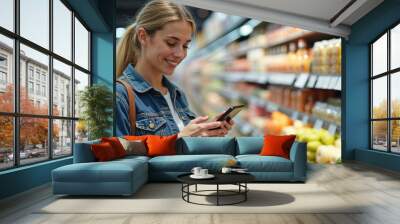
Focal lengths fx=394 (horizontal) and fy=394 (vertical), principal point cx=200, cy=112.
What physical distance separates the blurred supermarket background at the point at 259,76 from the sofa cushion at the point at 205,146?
6.15 ft

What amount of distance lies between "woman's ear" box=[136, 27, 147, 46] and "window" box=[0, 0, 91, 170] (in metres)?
1.24

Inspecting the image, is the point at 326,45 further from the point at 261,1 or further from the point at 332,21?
the point at 261,1

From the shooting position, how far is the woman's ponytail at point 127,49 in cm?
845

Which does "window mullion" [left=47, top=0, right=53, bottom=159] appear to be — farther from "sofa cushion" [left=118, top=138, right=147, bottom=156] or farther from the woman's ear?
the woman's ear

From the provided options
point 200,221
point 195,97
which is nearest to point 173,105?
point 195,97

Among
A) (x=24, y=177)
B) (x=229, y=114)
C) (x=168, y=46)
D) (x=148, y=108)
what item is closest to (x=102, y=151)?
(x=24, y=177)

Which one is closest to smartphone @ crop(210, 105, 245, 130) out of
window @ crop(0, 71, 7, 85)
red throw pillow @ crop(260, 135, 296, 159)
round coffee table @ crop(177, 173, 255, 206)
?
red throw pillow @ crop(260, 135, 296, 159)

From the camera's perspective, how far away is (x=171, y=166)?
5.77 meters

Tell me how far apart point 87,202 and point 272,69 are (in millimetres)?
5530

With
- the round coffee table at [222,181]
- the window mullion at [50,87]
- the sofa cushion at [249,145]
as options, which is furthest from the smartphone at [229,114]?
the window mullion at [50,87]


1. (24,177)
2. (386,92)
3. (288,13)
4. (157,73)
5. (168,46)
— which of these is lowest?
(24,177)

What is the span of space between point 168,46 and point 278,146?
11.3 ft

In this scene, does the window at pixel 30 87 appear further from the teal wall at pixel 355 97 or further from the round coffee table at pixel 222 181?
the teal wall at pixel 355 97

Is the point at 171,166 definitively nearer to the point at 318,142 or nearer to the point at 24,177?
the point at 24,177
